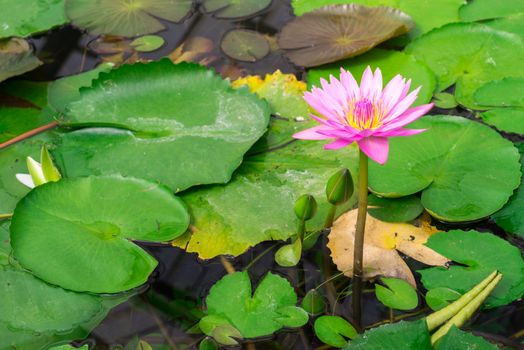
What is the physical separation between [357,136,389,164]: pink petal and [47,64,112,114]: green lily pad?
4.90 ft

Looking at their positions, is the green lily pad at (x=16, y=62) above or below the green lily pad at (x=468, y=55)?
above

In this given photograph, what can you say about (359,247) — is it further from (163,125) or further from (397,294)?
(163,125)

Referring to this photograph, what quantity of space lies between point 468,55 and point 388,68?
37cm

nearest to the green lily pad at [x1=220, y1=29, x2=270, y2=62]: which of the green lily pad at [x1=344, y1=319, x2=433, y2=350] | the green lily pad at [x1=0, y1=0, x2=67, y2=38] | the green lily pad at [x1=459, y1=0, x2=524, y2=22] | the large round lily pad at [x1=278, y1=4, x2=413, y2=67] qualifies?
the large round lily pad at [x1=278, y1=4, x2=413, y2=67]

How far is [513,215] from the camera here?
6.97 feet

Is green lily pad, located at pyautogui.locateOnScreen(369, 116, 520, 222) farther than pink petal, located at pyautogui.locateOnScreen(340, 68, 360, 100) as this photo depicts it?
Yes

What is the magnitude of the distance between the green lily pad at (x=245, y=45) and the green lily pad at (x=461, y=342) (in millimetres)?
1656

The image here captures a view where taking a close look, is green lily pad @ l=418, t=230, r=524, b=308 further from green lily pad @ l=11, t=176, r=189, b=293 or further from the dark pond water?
green lily pad @ l=11, t=176, r=189, b=293

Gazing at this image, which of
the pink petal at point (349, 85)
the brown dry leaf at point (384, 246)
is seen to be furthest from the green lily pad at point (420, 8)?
the pink petal at point (349, 85)

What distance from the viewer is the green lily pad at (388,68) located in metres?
2.61

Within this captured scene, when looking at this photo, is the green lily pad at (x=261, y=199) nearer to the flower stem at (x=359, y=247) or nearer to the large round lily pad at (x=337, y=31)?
the flower stem at (x=359, y=247)

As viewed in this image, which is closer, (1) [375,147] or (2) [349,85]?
(1) [375,147]

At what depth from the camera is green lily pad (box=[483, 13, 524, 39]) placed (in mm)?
2836

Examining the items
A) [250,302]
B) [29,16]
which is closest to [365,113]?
[250,302]
